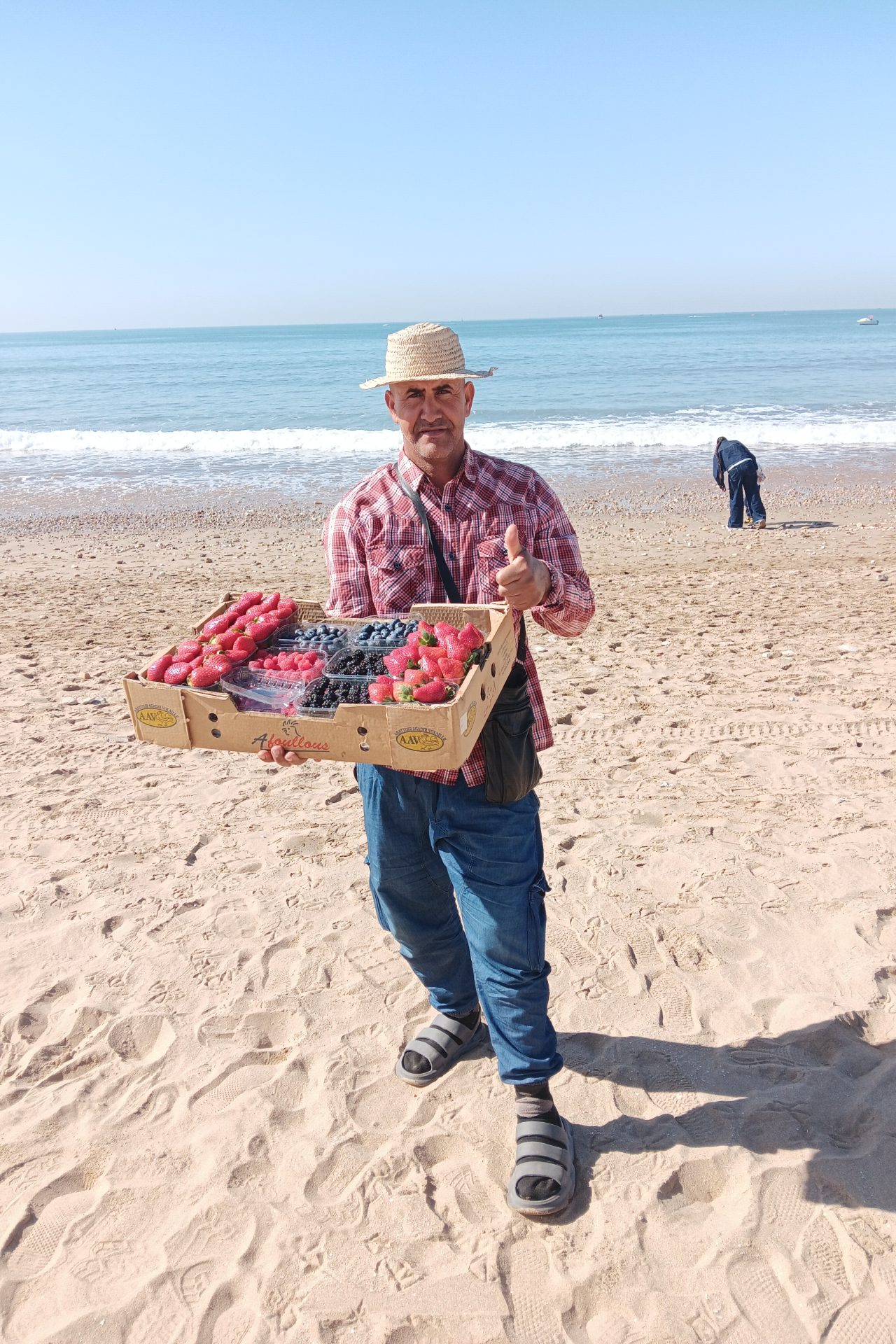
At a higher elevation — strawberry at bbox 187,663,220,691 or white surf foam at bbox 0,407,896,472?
strawberry at bbox 187,663,220,691

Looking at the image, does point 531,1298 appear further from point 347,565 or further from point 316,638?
point 347,565

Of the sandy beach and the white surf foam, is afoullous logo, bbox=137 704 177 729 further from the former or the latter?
the white surf foam

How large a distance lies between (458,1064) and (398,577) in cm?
174

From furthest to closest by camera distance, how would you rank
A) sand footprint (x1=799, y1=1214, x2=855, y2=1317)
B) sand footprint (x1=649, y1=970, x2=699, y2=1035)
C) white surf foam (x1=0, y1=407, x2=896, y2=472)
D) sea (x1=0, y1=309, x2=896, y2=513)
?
white surf foam (x1=0, y1=407, x2=896, y2=472)
sea (x1=0, y1=309, x2=896, y2=513)
sand footprint (x1=649, y1=970, x2=699, y2=1035)
sand footprint (x1=799, y1=1214, x2=855, y2=1317)

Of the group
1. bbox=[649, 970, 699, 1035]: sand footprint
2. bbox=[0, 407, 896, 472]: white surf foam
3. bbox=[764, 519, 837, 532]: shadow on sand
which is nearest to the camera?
bbox=[649, 970, 699, 1035]: sand footprint

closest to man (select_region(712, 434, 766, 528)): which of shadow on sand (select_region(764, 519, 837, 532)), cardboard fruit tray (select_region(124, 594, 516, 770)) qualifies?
shadow on sand (select_region(764, 519, 837, 532))

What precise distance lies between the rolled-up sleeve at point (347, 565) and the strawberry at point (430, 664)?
20.8 inches

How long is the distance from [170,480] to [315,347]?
53.9m

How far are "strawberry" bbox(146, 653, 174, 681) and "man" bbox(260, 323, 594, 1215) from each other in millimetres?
442

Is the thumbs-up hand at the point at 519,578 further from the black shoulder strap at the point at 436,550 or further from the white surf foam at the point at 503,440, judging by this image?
the white surf foam at the point at 503,440

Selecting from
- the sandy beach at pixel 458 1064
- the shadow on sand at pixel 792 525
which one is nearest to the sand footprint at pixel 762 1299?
the sandy beach at pixel 458 1064

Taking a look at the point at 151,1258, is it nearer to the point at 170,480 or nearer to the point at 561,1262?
the point at 561,1262

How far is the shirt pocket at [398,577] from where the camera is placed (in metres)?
2.70

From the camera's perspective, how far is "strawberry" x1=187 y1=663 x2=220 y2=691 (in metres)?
2.45
